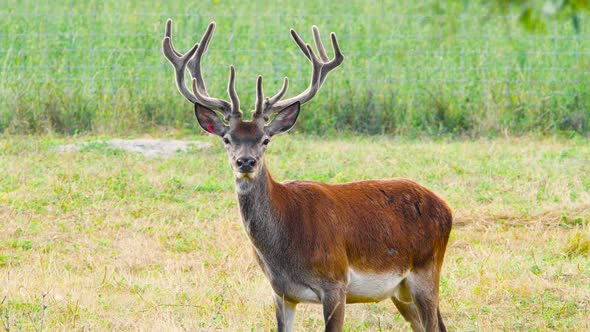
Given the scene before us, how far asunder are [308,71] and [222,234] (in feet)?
21.2

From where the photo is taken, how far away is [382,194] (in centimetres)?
731

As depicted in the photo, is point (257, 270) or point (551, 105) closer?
point (257, 270)

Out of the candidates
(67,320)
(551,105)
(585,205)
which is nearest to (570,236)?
(585,205)

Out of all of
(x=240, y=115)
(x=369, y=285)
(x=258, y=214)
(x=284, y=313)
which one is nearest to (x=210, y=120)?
(x=240, y=115)

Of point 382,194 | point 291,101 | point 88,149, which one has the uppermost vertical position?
point 291,101

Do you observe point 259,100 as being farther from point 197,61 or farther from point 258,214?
point 197,61

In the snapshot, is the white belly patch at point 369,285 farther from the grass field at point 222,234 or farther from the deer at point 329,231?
the grass field at point 222,234

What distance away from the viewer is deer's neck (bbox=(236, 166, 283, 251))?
22.1 feet

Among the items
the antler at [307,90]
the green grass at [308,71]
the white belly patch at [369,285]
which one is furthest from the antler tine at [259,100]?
the green grass at [308,71]

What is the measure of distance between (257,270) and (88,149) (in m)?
4.96

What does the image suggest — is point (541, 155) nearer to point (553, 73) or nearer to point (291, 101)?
point (553, 73)

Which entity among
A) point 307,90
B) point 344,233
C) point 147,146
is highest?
point 307,90

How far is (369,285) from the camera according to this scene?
6941 millimetres

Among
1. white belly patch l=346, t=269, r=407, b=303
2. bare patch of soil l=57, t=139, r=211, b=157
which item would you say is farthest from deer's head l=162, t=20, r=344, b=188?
bare patch of soil l=57, t=139, r=211, b=157
